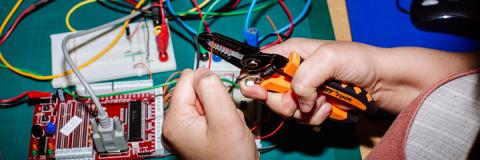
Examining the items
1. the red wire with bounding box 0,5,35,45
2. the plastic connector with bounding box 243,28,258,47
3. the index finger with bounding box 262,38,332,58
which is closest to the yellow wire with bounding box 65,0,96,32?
the red wire with bounding box 0,5,35,45

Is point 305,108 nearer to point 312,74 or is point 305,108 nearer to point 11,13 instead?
point 312,74

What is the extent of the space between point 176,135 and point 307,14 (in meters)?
0.71

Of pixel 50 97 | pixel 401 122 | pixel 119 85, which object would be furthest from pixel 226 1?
pixel 401 122

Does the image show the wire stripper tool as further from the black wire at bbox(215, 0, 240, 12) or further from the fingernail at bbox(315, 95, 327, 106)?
the black wire at bbox(215, 0, 240, 12)

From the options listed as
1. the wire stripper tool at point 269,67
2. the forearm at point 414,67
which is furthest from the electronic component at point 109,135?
the forearm at point 414,67

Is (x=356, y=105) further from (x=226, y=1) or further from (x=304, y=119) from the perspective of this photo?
(x=226, y=1)

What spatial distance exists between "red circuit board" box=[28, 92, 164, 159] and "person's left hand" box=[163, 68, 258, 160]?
240mm

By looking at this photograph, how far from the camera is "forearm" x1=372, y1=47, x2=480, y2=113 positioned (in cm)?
89

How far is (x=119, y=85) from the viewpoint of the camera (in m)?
1.08

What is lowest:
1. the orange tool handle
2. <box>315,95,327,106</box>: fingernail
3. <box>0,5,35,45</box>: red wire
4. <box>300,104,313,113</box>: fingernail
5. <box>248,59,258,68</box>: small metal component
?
<box>300,104,313,113</box>: fingernail

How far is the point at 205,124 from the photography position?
75 cm

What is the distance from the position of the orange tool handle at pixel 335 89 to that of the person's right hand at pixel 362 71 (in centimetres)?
2

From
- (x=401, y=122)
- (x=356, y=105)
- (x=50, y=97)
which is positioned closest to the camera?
(x=401, y=122)

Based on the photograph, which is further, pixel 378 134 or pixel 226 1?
pixel 226 1
